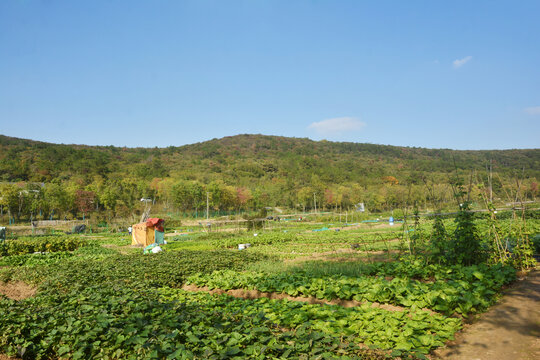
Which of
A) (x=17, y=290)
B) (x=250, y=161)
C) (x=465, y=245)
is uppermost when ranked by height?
(x=250, y=161)

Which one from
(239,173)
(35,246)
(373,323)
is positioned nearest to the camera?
(373,323)

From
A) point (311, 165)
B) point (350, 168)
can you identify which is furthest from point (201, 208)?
point (350, 168)

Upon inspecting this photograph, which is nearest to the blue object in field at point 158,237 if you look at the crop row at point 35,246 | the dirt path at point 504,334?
the crop row at point 35,246

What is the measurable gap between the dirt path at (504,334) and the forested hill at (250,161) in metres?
42.7

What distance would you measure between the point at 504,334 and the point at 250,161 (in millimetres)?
88691

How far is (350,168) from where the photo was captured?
3499 inches

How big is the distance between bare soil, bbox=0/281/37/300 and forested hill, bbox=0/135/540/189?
4557 cm

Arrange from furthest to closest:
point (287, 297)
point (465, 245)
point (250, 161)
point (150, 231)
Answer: point (250, 161)
point (150, 231)
point (465, 245)
point (287, 297)

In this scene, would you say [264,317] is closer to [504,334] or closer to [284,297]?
[284,297]

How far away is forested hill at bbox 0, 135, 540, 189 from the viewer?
62950 millimetres

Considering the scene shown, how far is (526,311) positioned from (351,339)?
3092 mm

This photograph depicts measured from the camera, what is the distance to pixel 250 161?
92.3 m

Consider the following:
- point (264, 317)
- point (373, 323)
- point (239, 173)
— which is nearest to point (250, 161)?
point (239, 173)

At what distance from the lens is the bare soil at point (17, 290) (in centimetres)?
848
